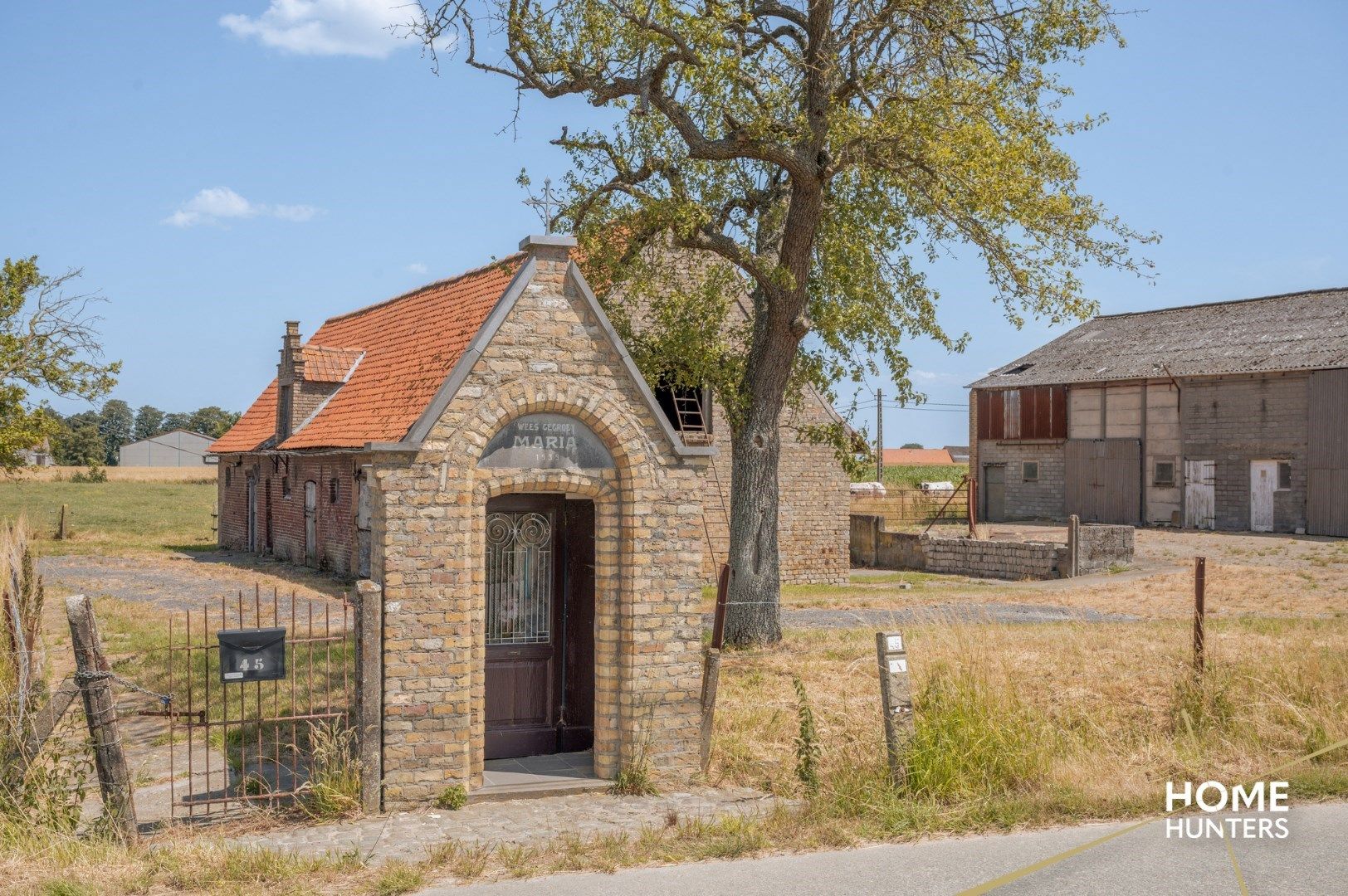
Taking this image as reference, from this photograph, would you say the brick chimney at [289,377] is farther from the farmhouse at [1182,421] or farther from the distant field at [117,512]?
the farmhouse at [1182,421]

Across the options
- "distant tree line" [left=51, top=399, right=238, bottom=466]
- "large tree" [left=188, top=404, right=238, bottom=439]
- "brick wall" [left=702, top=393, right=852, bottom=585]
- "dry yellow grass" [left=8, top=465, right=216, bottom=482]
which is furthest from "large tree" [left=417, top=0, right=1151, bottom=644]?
"large tree" [left=188, top=404, right=238, bottom=439]

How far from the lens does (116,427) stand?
490ft

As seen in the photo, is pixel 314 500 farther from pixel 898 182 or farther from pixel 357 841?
pixel 357 841

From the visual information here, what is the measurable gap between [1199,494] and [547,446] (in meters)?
34.5

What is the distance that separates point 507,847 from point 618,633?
2.59 m

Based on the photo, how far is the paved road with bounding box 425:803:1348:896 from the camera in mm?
7375

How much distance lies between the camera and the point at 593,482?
1057 cm

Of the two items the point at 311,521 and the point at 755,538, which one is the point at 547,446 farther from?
the point at 311,521

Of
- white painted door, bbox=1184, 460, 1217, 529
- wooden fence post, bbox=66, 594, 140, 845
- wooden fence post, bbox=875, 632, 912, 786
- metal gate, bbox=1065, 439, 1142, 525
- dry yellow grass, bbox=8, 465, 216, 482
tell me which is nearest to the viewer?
wooden fence post, bbox=66, 594, 140, 845

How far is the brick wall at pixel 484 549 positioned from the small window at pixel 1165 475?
33.7 m

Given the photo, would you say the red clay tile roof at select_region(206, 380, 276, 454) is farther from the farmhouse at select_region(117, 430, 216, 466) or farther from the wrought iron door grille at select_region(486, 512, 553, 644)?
the farmhouse at select_region(117, 430, 216, 466)

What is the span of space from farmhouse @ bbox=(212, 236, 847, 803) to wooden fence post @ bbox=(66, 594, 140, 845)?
2.00m

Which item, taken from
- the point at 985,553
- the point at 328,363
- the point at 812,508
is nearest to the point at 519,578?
the point at 812,508

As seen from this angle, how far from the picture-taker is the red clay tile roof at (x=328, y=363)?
1112 inches
